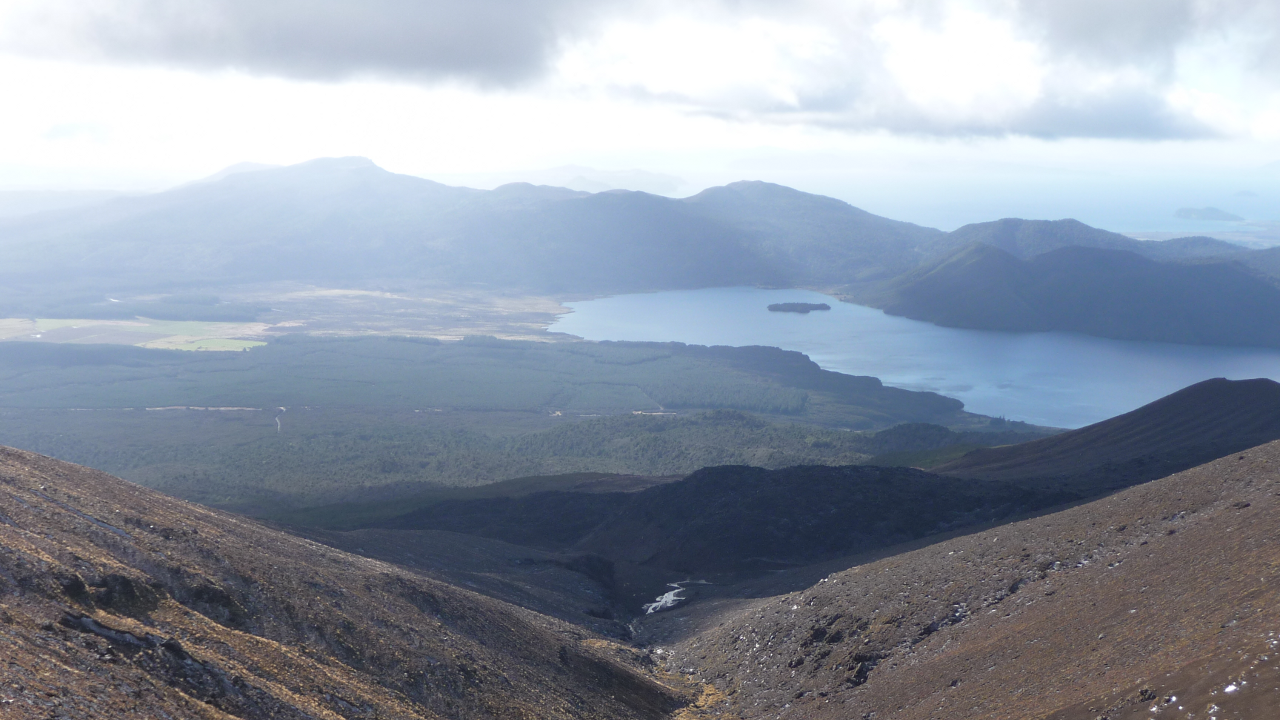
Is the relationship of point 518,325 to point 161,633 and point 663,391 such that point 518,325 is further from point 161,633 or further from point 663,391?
point 161,633

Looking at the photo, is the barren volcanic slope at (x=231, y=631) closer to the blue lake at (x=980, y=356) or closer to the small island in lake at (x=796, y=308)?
the blue lake at (x=980, y=356)

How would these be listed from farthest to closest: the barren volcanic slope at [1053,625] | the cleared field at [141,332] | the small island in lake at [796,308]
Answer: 1. the small island in lake at [796,308]
2. the cleared field at [141,332]
3. the barren volcanic slope at [1053,625]

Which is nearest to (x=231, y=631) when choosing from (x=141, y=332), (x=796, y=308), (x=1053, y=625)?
(x=1053, y=625)

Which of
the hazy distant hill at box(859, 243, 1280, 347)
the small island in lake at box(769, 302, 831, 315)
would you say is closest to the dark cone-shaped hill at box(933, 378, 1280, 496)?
the hazy distant hill at box(859, 243, 1280, 347)

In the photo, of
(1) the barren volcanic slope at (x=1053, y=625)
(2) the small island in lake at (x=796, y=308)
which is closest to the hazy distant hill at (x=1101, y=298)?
(2) the small island in lake at (x=796, y=308)

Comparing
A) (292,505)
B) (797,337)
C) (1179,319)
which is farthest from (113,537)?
(1179,319)

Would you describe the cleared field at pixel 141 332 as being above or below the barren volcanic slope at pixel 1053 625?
above
